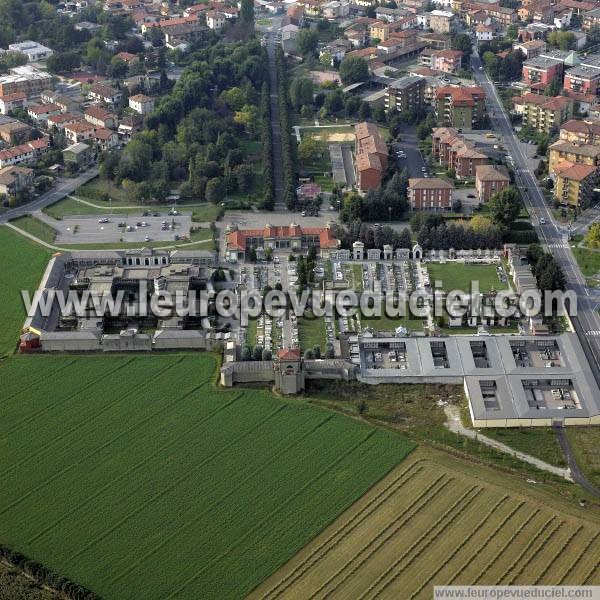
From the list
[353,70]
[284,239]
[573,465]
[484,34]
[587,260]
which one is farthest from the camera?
[484,34]

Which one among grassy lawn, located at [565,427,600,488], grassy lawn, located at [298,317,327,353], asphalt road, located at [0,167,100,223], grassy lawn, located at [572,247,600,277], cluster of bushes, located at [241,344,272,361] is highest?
cluster of bushes, located at [241,344,272,361]

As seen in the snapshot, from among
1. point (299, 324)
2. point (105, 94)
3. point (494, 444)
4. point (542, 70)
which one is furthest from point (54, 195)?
point (542, 70)

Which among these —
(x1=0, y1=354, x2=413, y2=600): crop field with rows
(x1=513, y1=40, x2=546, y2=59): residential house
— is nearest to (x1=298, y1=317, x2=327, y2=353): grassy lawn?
(x1=0, y1=354, x2=413, y2=600): crop field with rows

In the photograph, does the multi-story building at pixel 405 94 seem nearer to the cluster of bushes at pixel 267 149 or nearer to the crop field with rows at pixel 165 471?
the cluster of bushes at pixel 267 149

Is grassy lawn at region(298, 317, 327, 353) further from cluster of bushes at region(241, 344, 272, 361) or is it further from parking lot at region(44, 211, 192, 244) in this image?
parking lot at region(44, 211, 192, 244)

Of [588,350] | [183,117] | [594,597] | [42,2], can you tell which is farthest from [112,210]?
[42,2]

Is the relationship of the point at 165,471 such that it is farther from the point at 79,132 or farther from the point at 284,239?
the point at 79,132
